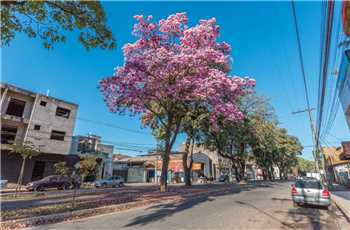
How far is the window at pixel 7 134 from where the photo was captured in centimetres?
2655

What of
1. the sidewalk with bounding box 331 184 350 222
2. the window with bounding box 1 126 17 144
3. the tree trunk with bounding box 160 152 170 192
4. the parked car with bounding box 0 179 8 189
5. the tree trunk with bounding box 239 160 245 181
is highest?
the window with bounding box 1 126 17 144

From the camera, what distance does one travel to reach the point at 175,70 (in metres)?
14.3

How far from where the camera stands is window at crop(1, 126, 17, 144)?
26.6 metres

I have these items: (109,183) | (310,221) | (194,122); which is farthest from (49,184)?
(310,221)

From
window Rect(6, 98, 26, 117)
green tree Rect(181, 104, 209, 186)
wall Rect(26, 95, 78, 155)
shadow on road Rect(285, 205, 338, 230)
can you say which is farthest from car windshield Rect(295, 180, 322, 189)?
window Rect(6, 98, 26, 117)

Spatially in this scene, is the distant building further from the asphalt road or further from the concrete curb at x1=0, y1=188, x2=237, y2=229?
the concrete curb at x1=0, y1=188, x2=237, y2=229

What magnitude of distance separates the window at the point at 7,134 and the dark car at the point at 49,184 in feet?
24.1

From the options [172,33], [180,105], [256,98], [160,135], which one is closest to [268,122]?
[256,98]

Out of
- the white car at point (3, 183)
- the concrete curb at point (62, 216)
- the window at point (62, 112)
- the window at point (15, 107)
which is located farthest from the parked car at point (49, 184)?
the concrete curb at point (62, 216)

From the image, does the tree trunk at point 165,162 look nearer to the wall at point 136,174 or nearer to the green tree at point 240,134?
the green tree at point 240,134

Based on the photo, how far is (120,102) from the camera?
1518 cm

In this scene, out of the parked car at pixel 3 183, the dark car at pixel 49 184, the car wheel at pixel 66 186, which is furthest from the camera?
the car wheel at pixel 66 186

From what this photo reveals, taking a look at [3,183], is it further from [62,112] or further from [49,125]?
[62,112]

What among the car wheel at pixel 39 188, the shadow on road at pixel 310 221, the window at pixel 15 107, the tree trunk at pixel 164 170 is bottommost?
the shadow on road at pixel 310 221
